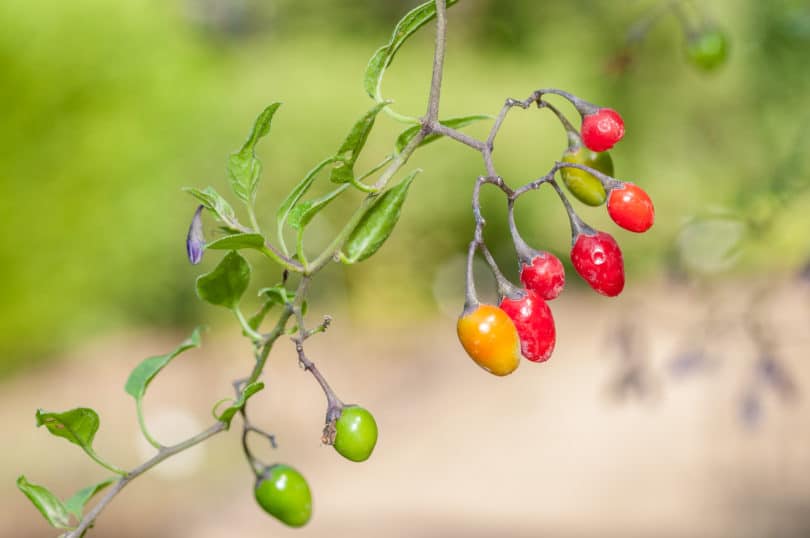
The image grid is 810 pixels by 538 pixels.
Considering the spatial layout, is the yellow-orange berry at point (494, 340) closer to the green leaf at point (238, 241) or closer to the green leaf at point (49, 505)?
the green leaf at point (238, 241)

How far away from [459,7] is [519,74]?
80 centimetres

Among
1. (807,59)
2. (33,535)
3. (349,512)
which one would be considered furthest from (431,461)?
(807,59)

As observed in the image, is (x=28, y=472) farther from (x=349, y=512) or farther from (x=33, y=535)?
(x=349, y=512)

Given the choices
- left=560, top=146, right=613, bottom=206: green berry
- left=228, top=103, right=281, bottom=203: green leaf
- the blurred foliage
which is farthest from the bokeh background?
left=228, top=103, right=281, bottom=203: green leaf

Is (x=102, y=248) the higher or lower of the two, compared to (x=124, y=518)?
higher

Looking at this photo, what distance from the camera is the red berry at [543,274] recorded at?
88cm

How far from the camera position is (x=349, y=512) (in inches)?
207

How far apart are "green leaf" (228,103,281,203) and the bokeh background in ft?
10.7

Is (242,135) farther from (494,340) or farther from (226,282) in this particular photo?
(494,340)

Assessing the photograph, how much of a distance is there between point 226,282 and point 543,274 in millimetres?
325

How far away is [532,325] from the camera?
34.0 inches

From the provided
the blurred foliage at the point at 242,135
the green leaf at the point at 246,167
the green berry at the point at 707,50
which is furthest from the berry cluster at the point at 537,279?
the blurred foliage at the point at 242,135

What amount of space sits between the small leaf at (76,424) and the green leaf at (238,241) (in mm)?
221

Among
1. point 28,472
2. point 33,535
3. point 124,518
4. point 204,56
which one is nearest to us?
point 33,535
